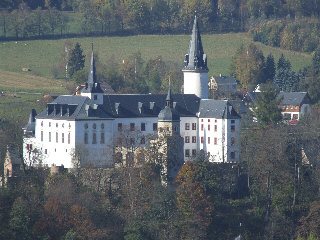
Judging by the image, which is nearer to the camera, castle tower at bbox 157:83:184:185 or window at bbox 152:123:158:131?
castle tower at bbox 157:83:184:185

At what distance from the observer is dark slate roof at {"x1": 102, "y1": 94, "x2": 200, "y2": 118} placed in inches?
4178

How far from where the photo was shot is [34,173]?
99.4 m

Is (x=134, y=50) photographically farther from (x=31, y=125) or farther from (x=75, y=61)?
(x=31, y=125)

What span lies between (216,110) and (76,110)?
12.9 meters

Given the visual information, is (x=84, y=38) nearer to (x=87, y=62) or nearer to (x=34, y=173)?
(x=87, y=62)

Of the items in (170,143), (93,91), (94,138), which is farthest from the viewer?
(93,91)

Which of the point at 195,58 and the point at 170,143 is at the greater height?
the point at 195,58

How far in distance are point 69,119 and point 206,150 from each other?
1325 centimetres

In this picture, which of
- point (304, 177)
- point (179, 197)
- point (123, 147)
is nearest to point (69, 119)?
point (123, 147)

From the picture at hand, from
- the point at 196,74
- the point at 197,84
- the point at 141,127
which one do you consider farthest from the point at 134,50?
the point at 141,127

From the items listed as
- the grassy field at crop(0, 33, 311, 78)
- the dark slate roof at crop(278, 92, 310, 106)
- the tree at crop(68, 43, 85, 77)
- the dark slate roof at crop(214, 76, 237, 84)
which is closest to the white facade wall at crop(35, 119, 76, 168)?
the dark slate roof at crop(278, 92, 310, 106)

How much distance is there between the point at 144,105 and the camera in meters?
108

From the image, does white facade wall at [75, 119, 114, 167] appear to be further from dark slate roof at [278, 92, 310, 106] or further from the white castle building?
dark slate roof at [278, 92, 310, 106]

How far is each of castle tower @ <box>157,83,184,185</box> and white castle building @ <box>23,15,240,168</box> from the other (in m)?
0.52
